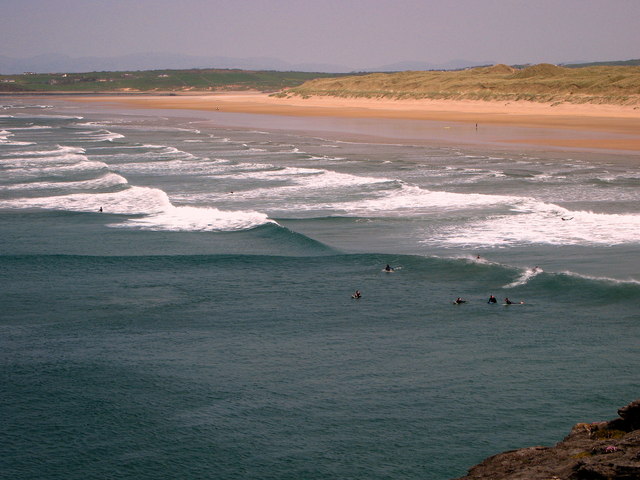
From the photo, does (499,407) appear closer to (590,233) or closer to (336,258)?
(336,258)

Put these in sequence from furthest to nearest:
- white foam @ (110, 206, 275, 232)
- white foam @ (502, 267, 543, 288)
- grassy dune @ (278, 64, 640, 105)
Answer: grassy dune @ (278, 64, 640, 105)
white foam @ (110, 206, 275, 232)
white foam @ (502, 267, 543, 288)

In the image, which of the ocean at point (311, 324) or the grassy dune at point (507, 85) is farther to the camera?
the grassy dune at point (507, 85)

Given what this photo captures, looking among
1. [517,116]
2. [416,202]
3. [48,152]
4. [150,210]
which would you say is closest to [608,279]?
[416,202]

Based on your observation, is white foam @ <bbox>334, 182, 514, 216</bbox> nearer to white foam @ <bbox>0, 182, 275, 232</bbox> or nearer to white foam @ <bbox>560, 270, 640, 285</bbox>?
white foam @ <bbox>0, 182, 275, 232</bbox>

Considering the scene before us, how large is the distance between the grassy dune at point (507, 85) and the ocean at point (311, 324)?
49909mm

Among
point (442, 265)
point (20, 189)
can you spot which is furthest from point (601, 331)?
point (20, 189)

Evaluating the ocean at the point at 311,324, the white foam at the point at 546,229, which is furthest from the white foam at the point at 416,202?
the white foam at the point at 546,229

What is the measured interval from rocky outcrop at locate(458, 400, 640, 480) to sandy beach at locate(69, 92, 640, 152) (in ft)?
154

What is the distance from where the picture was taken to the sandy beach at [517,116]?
62562 millimetres

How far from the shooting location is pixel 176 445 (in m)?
14.6

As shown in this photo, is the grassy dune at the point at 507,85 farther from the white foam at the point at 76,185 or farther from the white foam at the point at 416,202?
the white foam at the point at 76,185

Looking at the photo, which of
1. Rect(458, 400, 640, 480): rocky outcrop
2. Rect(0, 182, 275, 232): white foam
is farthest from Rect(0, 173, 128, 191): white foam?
Rect(458, 400, 640, 480): rocky outcrop

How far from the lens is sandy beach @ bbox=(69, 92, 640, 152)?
62.6 meters

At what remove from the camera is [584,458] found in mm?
10281
